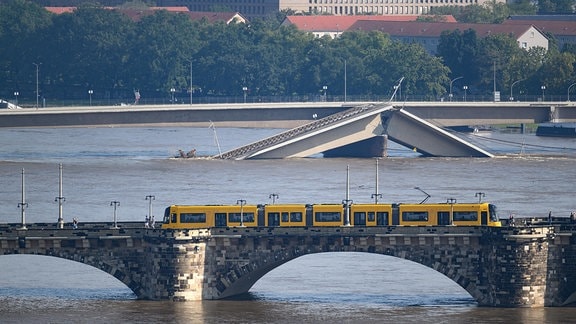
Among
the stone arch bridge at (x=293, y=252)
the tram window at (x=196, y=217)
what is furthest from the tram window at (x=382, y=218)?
the tram window at (x=196, y=217)

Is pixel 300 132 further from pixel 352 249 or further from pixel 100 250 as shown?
pixel 100 250

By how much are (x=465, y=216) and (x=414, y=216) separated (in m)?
1.77

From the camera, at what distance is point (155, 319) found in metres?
70.8

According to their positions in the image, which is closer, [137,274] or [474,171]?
[137,274]

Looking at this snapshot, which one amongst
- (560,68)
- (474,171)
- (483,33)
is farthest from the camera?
(483,33)

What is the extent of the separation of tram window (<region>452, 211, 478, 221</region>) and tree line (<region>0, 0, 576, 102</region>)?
90.8 meters

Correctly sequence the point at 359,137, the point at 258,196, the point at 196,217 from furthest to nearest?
the point at 359,137, the point at 258,196, the point at 196,217

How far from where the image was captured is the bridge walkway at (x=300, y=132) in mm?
126125

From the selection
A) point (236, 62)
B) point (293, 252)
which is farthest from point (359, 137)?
point (293, 252)

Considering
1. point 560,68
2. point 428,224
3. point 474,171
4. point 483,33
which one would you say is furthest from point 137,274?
point 483,33

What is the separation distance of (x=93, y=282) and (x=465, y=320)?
14778 millimetres

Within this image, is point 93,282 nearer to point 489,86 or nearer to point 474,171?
point 474,171

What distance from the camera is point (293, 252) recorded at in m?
74.2

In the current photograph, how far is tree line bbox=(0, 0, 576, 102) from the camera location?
17200cm
